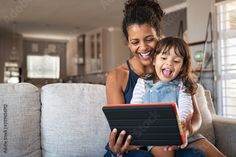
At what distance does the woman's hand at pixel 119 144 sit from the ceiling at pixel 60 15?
179 inches

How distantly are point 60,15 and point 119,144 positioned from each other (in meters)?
5.95

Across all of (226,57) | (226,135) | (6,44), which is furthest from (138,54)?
(6,44)

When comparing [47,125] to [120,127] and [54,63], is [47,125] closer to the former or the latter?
[120,127]

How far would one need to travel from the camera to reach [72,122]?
165cm

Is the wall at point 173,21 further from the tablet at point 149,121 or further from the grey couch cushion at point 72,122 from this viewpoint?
the tablet at point 149,121

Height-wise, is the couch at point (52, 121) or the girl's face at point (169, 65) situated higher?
the girl's face at point (169, 65)

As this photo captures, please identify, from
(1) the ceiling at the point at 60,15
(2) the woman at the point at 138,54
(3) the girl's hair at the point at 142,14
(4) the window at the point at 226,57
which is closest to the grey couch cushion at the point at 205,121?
(2) the woman at the point at 138,54

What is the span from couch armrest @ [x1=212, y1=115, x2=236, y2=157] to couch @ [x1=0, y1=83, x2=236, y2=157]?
68cm

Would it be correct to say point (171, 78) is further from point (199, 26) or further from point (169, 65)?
point (199, 26)

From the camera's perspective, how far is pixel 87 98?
1.70 m

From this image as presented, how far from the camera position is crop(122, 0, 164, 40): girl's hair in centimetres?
138

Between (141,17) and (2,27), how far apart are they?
7.50 meters

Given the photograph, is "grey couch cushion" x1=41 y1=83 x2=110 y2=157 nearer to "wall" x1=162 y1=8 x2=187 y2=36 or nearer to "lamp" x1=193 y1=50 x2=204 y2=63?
"lamp" x1=193 y1=50 x2=204 y2=63

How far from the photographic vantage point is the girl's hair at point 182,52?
124cm
